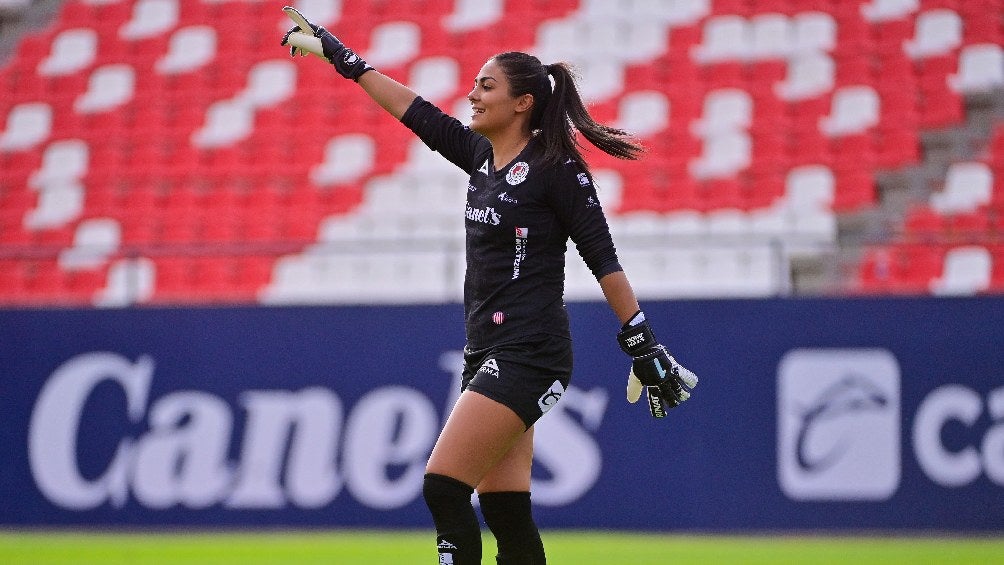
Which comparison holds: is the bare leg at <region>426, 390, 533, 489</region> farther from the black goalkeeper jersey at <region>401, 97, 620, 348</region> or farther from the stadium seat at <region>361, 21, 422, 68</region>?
the stadium seat at <region>361, 21, 422, 68</region>

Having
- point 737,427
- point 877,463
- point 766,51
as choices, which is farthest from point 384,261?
point 766,51

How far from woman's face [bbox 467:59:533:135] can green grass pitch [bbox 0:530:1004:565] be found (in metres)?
3.47

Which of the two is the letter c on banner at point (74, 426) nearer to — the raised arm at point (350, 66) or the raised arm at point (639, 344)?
the raised arm at point (350, 66)

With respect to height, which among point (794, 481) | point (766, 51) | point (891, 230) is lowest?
point (794, 481)

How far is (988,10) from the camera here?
13594 millimetres

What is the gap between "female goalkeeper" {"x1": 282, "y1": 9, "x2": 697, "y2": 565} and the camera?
175 inches

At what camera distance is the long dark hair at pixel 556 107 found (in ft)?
15.4

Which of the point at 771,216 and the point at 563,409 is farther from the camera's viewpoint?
the point at 771,216

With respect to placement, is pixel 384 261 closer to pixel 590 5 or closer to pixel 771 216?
pixel 771 216

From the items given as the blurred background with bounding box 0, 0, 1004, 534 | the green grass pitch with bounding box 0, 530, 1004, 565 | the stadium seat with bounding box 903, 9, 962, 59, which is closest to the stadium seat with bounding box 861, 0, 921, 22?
the stadium seat with bounding box 903, 9, 962, 59

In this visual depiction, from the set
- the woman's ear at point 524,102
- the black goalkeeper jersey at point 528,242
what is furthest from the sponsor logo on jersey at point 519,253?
the woman's ear at point 524,102

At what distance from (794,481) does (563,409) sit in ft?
5.48

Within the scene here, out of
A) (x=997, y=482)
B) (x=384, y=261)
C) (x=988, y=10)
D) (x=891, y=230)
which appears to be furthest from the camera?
(x=988, y=10)

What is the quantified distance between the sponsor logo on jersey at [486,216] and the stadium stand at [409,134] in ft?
18.4
